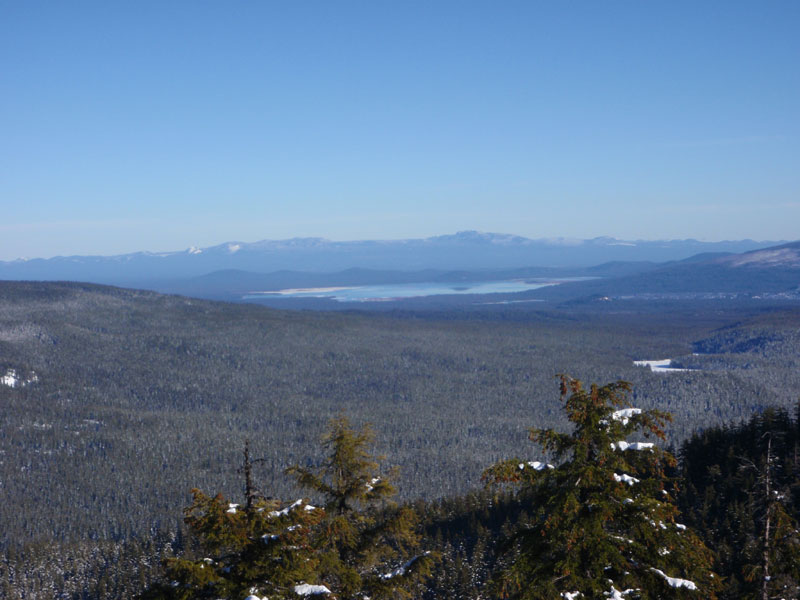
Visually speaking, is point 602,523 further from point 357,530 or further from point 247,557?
point 247,557

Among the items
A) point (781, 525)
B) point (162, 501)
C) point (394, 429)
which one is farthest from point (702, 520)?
point (394, 429)

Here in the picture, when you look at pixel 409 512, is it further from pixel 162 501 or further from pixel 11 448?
pixel 11 448

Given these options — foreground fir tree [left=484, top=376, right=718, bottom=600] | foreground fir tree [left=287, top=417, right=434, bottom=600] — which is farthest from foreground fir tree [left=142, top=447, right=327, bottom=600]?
foreground fir tree [left=484, top=376, right=718, bottom=600]

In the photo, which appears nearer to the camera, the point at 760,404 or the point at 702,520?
the point at 702,520

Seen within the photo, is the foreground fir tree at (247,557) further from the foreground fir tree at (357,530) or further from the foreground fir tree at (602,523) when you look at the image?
the foreground fir tree at (602,523)

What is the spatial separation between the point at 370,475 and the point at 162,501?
138402mm

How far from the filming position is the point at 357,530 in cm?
1722

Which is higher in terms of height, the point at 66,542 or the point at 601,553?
the point at 601,553

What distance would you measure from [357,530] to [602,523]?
6.68 m

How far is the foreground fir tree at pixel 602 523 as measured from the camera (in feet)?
42.5

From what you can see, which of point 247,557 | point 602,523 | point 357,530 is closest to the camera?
point 602,523

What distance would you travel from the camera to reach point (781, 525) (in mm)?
14758

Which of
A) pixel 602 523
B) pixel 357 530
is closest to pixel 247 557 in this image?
pixel 357 530

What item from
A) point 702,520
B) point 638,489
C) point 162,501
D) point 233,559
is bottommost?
point 162,501
